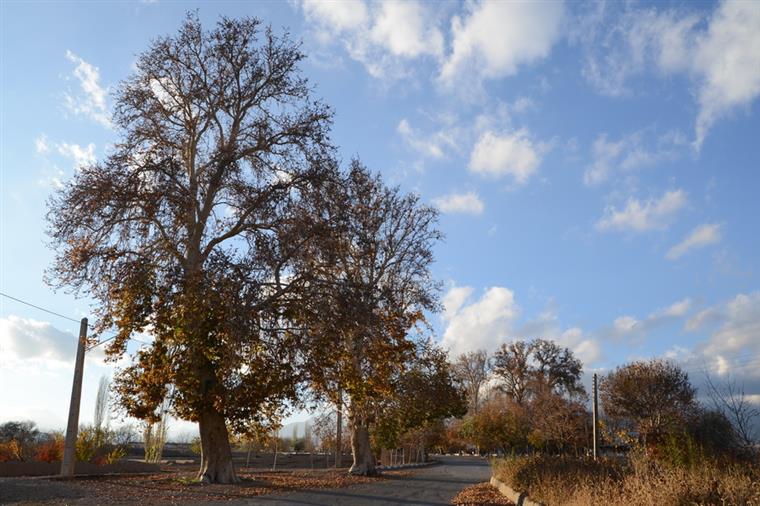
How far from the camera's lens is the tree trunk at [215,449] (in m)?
21.0

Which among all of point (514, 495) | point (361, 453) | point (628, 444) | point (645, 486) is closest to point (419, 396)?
→ point (361, 453)

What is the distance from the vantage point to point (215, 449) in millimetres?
21219

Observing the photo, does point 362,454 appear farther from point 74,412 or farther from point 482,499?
point 482,499

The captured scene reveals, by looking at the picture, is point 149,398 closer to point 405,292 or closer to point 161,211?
point 161,211

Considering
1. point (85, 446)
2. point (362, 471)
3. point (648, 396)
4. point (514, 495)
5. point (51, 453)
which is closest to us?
point (514, 495)

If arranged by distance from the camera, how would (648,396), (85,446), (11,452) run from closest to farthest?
(11,452), (85,446), (648,396)

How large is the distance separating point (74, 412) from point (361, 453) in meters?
14.4

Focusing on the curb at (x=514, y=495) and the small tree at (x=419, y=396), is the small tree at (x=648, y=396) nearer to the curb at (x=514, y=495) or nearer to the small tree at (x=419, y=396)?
the small tree at (x=419, y=396)

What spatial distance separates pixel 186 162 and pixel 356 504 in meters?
13.9

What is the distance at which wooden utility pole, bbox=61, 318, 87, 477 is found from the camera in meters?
20.5

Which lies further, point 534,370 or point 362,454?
point 534,370

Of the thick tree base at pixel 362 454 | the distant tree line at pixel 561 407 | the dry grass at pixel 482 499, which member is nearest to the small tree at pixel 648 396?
the distant tree line at pixel 561 407

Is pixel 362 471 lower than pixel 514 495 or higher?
lower

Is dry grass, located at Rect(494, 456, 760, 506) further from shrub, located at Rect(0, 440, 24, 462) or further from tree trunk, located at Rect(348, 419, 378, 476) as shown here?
shrub, located at Rect(0, 440, 24, 462)
